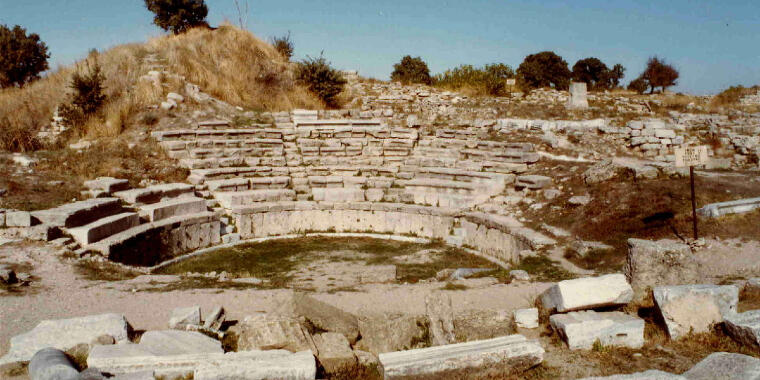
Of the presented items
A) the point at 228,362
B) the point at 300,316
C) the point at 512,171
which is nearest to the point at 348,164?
the point at 512,171

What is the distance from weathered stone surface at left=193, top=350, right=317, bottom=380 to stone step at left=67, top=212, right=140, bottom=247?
597 centimetres

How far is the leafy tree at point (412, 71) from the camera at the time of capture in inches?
931

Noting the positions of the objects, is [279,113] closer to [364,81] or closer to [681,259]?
[364,81]

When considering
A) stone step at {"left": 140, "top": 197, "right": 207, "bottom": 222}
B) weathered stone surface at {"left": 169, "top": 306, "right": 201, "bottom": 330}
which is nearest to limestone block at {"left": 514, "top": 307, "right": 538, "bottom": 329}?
weathered stone surface at {"left": 169, "top": 306, "right": 201, "bottom": 330}

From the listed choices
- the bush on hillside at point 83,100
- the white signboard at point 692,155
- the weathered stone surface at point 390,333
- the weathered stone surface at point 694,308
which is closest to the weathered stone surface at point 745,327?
the weathered stone surface at point 694,308

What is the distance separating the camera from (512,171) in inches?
553

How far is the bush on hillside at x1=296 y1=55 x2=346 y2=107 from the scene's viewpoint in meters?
19.2

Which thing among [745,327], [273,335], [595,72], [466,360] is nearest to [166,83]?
[273,335]

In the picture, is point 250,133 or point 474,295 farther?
point 250,133

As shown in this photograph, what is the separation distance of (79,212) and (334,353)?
706 centimetres

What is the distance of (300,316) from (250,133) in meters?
10.9

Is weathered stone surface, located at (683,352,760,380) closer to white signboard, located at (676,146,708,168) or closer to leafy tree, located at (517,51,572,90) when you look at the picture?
white signboard, located at (676,146,708,168)

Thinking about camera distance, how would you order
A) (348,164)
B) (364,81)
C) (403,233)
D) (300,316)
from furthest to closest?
(364,81), (348,164), (403,233), (300,316)

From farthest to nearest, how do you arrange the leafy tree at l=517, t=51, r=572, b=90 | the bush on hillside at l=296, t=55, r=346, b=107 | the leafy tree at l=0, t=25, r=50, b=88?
the leafy tree at l=517, t=51, r=572, b=90 → the leafy tree at l=0, t=25, r=50, b=88 → the bush on hillside at l=296, t=55, r=346, b=107
